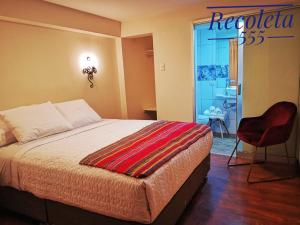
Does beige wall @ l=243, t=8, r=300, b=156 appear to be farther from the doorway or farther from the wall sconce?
the wall sconce

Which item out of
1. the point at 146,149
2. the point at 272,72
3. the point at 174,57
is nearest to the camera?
the point at 146,149

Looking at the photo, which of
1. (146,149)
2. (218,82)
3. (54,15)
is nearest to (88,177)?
(146,149)

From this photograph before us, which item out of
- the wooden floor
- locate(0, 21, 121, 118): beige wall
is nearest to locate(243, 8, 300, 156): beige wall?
the wooden floor

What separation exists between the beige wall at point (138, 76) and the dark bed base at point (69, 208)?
247 centimetres

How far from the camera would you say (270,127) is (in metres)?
2.68

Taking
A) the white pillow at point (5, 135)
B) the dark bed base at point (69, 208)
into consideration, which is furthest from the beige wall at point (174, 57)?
the white pillow at point (5, 135)

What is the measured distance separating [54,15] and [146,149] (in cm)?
232

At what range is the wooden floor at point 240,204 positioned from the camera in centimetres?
206

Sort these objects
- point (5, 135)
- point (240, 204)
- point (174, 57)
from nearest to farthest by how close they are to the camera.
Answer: point (240, 204), point (5, 135), point (174, 57)

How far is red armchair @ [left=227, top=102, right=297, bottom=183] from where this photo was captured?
264 cm

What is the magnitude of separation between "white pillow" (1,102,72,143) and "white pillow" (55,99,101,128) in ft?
0.43

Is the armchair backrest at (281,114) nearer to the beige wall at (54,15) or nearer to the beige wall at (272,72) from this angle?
the beige wall at (272,72)

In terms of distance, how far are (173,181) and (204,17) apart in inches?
103

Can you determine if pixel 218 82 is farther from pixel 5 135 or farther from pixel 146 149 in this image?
pixel 5 135
